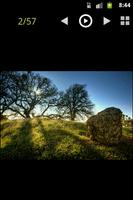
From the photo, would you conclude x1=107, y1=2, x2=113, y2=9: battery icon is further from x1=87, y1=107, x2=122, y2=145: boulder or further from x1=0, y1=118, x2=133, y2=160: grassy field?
x1=87, y1=107, x2=122, y2=145: boulder

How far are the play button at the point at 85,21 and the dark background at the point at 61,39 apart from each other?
0.04 metres

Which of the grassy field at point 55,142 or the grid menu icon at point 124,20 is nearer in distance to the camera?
the grid menu icon at point 124,20

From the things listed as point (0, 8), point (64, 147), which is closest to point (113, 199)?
point (0, 8)

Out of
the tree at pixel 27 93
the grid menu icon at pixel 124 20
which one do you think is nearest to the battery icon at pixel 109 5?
the grid menu icon at pixel 124 20

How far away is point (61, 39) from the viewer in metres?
2.46

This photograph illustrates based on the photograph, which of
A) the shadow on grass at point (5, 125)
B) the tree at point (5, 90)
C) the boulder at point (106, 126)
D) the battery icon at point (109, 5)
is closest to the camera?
the battery icon at point (109, 5)

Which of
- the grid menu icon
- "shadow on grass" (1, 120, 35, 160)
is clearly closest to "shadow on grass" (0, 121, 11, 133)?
"shadow on grass" (1, 120, 35, 160)

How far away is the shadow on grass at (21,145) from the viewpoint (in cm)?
506

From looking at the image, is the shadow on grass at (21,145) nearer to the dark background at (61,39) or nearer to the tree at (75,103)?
the tree at (75,103)

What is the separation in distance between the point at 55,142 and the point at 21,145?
0.78 metres

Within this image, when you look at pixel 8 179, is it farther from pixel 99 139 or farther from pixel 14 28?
pixel 99 139

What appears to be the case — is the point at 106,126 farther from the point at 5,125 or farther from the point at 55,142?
the point at 5,125

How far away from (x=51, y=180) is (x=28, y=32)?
1540mm

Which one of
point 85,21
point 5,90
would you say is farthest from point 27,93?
point 85,21
